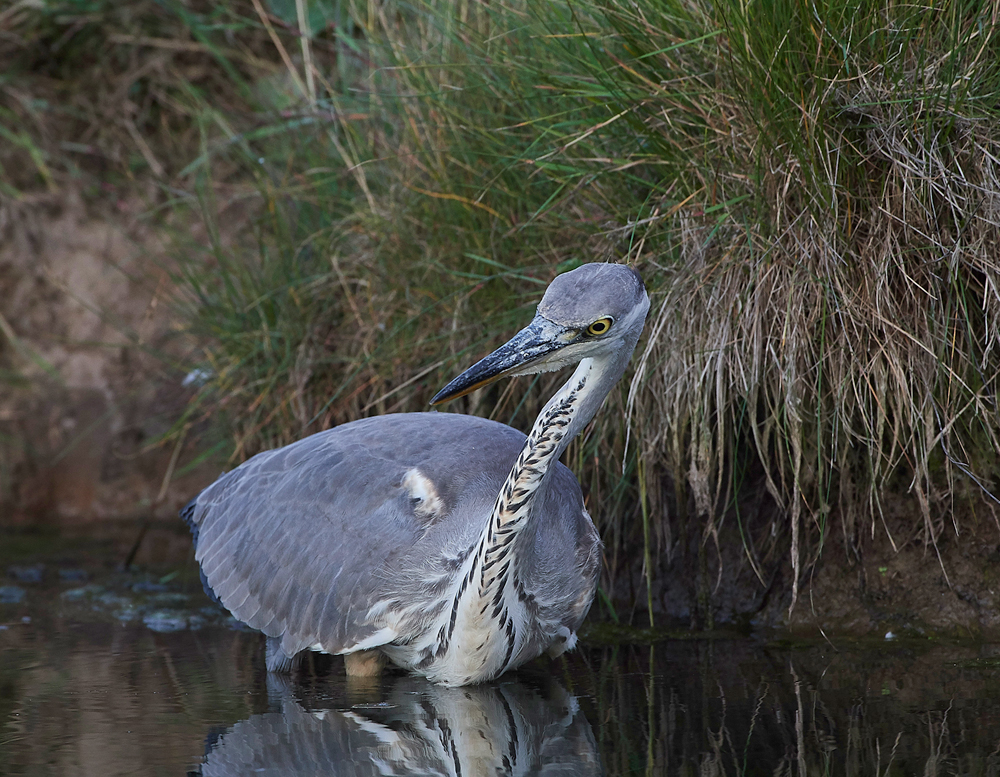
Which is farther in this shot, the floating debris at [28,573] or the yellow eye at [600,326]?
the floating debris at [28,573]

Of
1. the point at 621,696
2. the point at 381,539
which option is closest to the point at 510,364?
the point at 381,539

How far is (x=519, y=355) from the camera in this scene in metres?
2.92

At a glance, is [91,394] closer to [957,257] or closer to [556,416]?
[556,416]

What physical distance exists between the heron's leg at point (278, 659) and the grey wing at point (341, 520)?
4cm

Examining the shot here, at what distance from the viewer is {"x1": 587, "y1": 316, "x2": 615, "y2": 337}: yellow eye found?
9.49 ft

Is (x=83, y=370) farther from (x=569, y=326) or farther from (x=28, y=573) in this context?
(x=569, y=326)

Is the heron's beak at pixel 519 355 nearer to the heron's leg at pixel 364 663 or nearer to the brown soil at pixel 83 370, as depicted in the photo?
the heron's leg at pixel 364 663

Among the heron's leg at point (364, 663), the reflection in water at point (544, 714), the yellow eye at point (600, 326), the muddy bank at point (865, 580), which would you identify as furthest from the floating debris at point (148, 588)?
the yellow eye at point (600, 326)

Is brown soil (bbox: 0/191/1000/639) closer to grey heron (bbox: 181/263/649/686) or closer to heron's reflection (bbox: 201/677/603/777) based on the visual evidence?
grey heron (bbox: 181/263/649/686)

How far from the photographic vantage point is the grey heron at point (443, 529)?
9.67 ft

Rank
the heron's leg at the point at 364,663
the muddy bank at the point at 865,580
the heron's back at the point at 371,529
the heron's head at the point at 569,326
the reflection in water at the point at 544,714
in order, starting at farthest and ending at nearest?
the muddy bank at the point at 865,580
the heron's leg at the point at 364,663
the heron's back at the point at 371,529
the heron's head at the point at 569,326
the reflection in water at the point at 544,714

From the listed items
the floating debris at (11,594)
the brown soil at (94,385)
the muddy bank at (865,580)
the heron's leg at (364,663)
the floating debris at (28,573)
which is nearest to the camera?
the heron's leg at (364,663)

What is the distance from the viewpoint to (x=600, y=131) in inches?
151

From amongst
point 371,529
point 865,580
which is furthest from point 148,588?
point 865,580
